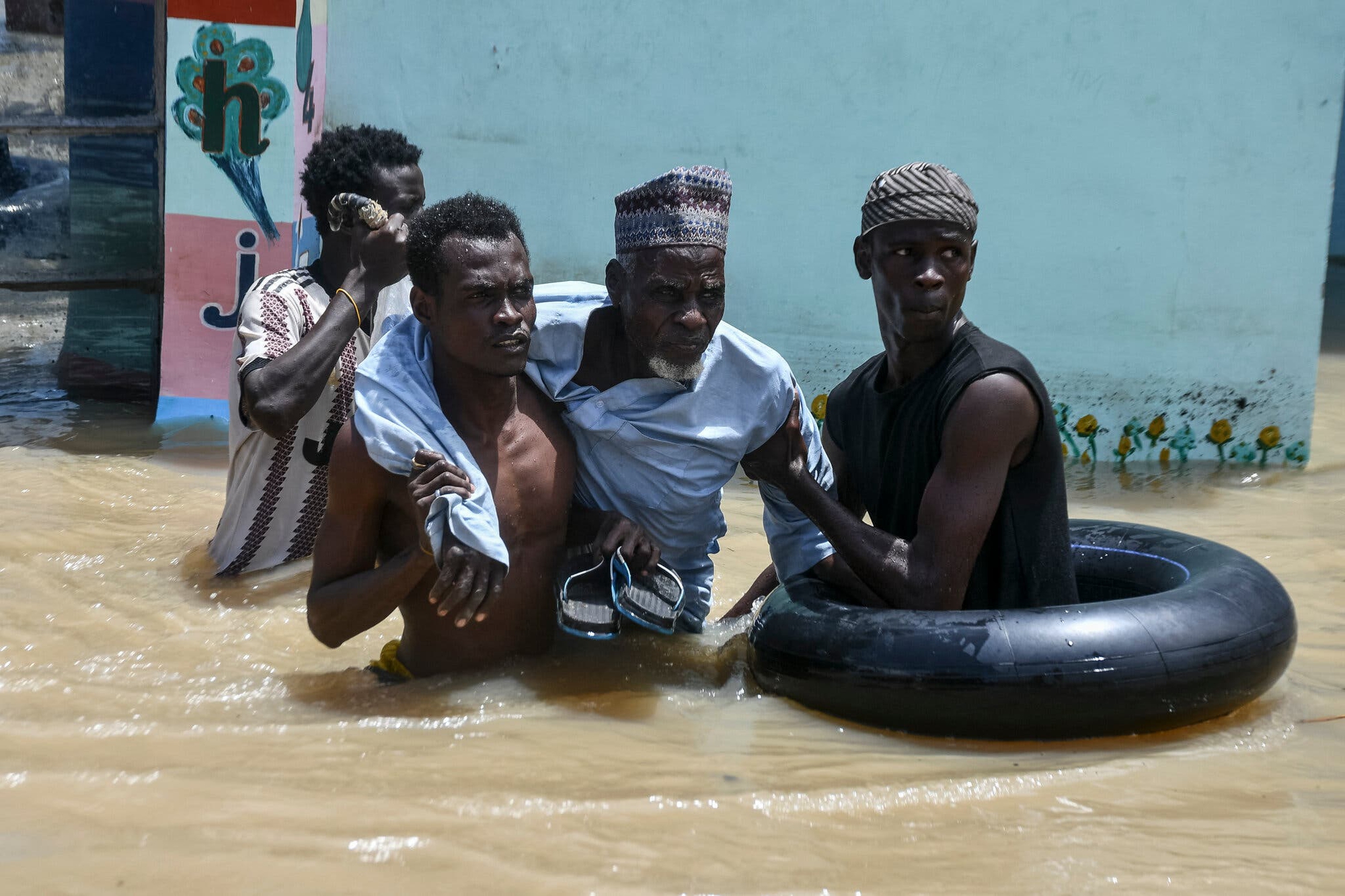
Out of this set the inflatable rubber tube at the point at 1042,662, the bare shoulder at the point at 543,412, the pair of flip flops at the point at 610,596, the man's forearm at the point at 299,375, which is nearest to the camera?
the inflatable rubber tube at the point at 1042,662

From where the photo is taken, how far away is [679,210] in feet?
10.3

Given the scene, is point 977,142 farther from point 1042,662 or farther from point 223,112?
point 1042,662

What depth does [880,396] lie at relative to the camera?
3420 mm

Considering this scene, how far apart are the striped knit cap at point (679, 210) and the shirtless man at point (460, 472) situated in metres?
0.29

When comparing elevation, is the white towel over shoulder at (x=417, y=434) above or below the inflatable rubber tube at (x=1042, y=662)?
above

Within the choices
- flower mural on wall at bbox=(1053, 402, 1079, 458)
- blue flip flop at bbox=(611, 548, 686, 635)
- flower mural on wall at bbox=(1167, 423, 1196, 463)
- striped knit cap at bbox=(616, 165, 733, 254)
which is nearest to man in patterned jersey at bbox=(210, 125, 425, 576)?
striped knit cap at bbox=(616, 165, 733, 254)

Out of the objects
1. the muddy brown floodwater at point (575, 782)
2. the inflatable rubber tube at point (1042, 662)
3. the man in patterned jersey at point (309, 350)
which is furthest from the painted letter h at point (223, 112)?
the inflatable rubber tube at point (1042, 662)

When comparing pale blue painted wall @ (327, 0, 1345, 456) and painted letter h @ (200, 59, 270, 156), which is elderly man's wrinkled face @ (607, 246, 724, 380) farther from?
painted letter h @ (200, 59, 270, 156)

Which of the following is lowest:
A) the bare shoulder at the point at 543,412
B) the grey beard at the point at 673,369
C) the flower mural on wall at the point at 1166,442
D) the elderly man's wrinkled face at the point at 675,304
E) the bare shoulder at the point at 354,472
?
the flower mural on wall at the point at 1166,442

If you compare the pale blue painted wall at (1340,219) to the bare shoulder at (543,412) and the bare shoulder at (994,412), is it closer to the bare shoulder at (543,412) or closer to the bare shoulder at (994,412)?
the bare shoulder at (994,412)

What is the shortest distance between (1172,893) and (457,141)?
5.11 metres

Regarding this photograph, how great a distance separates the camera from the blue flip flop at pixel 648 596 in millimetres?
3059

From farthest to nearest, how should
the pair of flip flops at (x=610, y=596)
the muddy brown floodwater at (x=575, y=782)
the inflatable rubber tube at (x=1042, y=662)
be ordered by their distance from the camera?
the pair of flip flops at (x=610, y=596) < the inflatable rubber tube at (x=1042, y=662) < the muddy brown floodwater at (x=575, y=782)

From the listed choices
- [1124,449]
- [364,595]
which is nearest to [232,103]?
[364,595]
